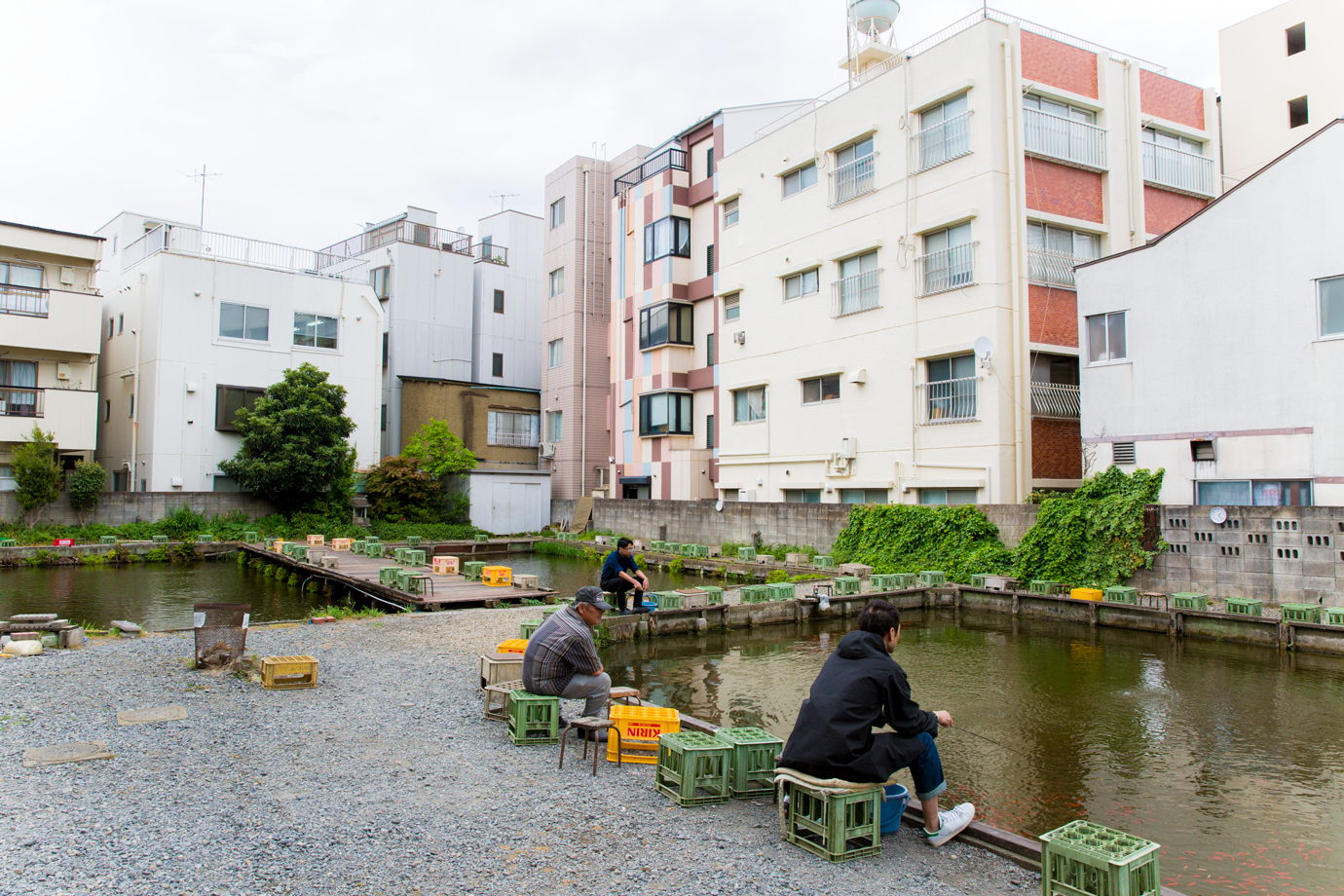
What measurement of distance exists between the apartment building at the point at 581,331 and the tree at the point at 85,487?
1634 centimetres

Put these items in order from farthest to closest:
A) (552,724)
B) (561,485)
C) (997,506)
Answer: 1. (561,485)
2. (997,506)
3. (552,724)

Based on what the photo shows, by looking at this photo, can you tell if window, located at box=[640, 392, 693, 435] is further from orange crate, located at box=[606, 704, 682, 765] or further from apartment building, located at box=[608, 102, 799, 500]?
orange crate, located at box=[606, 704, 682, 765]

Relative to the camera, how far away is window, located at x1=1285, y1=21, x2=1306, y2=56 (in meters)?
22.1

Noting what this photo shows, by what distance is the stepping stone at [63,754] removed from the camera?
589cm

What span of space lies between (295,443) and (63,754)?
23541 millimetres

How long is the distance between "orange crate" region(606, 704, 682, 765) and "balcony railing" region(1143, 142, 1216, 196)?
20.7 m

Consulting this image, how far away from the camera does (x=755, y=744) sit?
552cm

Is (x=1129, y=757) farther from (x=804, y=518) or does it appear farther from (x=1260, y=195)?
(x=804, y=518)

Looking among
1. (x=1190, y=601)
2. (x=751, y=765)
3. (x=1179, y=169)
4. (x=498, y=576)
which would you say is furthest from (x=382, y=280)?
(x=751, y=765)

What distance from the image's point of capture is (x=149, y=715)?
7145 millimetres

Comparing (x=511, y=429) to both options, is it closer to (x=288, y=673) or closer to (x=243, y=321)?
(x=243, y=321)

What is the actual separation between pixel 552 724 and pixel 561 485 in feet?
96.4

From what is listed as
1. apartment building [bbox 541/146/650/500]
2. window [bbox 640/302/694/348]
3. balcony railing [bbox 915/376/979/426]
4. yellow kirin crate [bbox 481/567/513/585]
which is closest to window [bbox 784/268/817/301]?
balcony railing [bbox 915/376/979/426]

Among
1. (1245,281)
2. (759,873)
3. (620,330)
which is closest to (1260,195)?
(1245,281)
